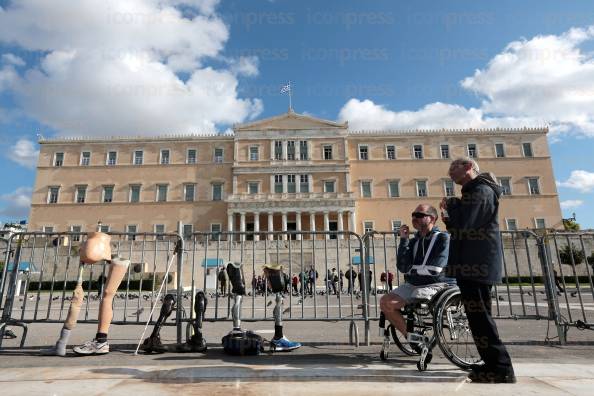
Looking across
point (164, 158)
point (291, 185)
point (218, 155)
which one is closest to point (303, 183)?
point (291, 185)

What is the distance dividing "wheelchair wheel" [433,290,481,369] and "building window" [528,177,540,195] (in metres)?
45.5

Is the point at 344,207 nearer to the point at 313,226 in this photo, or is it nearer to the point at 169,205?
the point at 313,226

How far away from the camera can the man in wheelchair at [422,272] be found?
365 cm

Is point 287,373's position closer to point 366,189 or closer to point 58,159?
point 366,189

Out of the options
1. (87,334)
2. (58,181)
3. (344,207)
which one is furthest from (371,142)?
(87,334)

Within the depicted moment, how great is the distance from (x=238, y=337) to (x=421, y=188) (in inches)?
1625

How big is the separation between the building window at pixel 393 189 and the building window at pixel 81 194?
34650mm

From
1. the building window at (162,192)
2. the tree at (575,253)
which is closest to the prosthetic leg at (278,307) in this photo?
the tree at (575,253)

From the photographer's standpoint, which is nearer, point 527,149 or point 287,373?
point 287,373

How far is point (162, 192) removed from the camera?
42.6 metres

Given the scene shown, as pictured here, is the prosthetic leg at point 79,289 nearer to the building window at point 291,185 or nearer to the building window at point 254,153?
the building window at point 291,185

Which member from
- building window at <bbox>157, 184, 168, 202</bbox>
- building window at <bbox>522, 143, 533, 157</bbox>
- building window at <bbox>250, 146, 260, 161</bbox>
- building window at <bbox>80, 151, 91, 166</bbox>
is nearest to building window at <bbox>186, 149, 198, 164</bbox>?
building window at <bbox>157, 184, 168, 202</bbox>

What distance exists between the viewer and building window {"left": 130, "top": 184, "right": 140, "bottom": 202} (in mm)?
42312

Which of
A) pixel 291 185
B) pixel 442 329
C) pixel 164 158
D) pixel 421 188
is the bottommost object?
pixel 442 329
